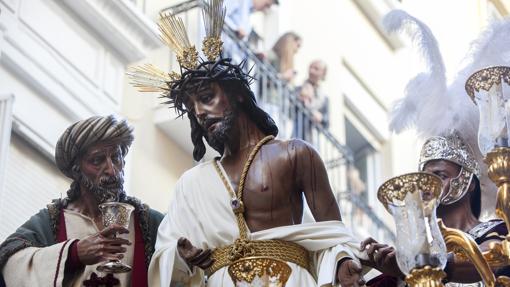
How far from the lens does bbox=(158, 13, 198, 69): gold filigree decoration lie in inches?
259

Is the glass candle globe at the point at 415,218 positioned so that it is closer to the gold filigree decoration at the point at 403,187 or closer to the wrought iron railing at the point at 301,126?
the gold filigree decoration at the point at 403,187

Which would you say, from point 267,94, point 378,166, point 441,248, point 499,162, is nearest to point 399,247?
point 441,248

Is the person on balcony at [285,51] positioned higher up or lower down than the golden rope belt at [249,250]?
higher up

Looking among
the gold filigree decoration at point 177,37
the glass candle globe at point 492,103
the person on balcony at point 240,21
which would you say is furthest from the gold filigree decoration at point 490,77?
the person on balcony at point 240,21

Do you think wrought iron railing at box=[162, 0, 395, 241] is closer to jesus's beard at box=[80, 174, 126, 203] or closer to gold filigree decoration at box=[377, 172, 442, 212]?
jesus's beard at box=[80, 174, 126, 203]

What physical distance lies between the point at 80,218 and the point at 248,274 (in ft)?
2.76

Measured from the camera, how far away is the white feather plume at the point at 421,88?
24.8 ft

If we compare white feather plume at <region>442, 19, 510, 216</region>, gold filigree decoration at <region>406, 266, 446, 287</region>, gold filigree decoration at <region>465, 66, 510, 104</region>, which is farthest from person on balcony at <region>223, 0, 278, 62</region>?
gold filigree decoration at <region>406, 266, 446, 287</region>

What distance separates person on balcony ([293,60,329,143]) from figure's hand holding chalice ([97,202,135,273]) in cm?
719

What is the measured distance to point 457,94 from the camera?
24.8 ft

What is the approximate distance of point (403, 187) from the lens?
5523 mm

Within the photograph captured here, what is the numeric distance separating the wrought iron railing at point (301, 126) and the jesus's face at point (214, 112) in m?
5.27

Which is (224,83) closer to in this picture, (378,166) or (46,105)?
(46,105)

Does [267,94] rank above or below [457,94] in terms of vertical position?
above
